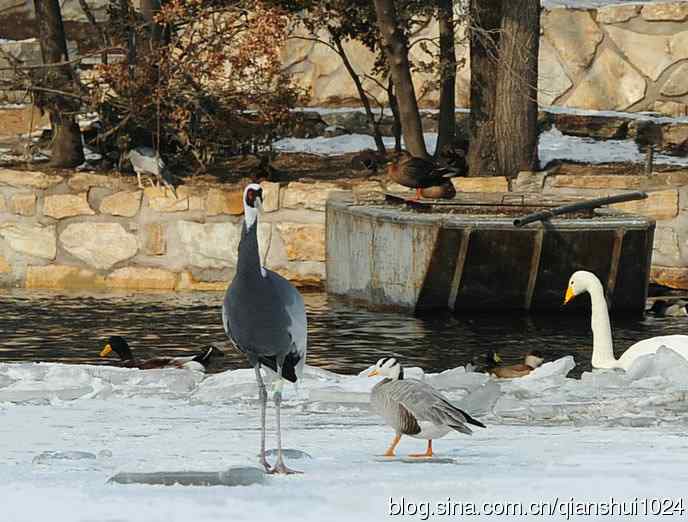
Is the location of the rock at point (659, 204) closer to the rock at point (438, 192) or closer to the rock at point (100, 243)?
the rock at point (438, 192)

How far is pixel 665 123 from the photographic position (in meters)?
22.3

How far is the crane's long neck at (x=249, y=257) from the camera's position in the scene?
7.88 m

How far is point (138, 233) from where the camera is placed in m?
19.8

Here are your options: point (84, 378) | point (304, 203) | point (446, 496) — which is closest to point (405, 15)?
point (304, 203)

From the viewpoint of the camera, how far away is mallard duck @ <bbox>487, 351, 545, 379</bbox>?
13.0m

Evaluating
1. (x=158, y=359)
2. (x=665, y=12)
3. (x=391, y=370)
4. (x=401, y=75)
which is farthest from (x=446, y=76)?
(x=391, y=370)

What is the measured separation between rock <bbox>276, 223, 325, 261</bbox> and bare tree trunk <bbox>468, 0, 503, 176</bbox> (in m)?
2.33

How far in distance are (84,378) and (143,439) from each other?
2397mm

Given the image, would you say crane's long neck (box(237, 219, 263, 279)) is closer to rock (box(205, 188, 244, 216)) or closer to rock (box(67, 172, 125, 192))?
rock (box(205, 188, 244, 216))

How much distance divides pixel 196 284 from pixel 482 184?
3.67 meters

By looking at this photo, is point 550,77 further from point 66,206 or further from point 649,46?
point 66,206

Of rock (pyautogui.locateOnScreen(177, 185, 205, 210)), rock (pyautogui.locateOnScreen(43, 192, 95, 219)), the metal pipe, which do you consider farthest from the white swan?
rock (pyautogui.locateOnScreen(43, 192, 95, 219))

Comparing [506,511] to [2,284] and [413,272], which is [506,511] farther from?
[2,284]

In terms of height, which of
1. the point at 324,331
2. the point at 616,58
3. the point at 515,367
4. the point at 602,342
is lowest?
the point at 324,331
